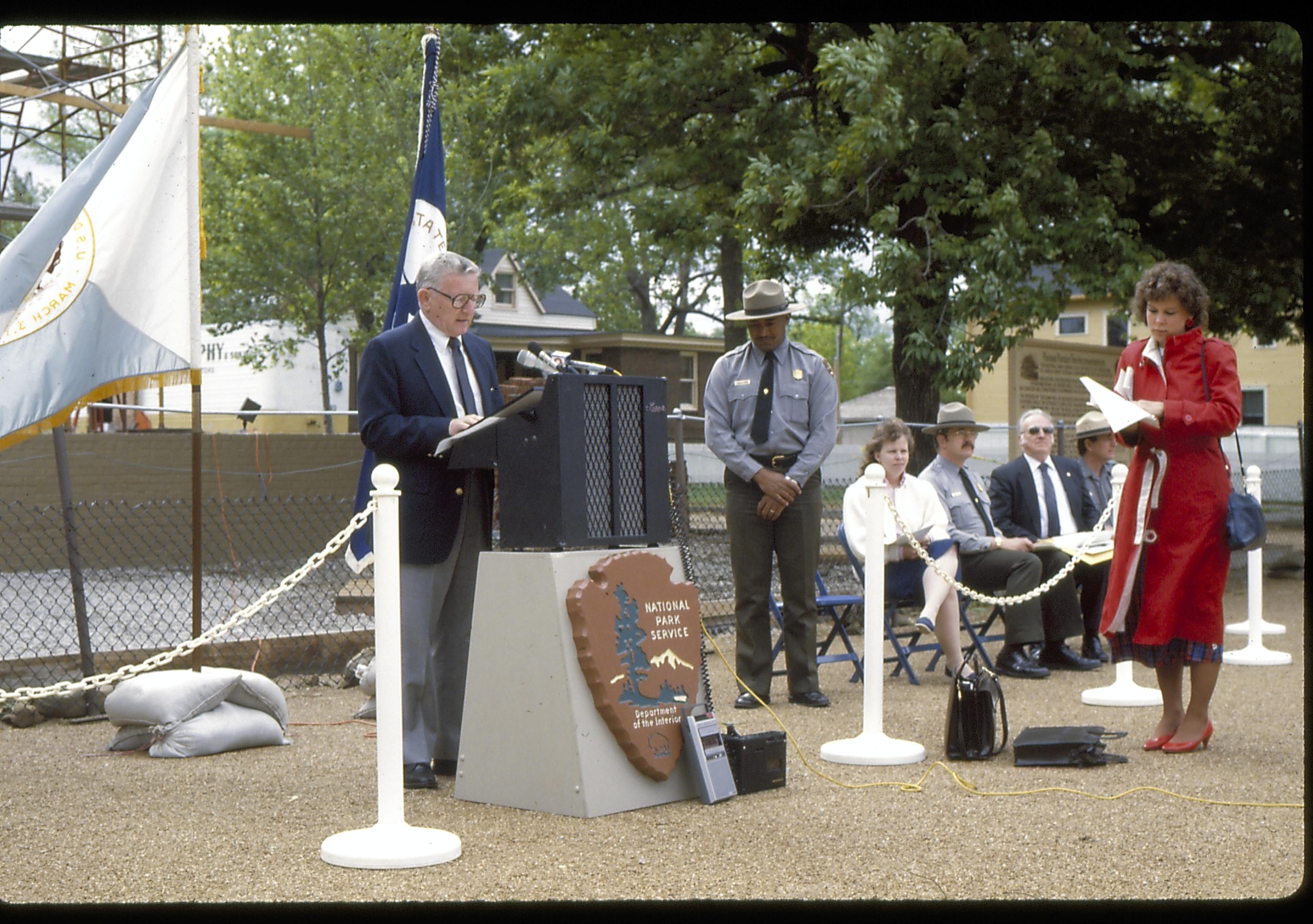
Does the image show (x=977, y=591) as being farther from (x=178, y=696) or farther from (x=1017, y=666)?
(x=178, y=696)

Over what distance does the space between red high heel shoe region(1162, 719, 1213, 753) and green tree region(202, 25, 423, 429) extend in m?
20.7

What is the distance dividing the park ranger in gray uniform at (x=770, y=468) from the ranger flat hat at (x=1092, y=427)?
296 centimetres

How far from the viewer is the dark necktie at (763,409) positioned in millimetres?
6996

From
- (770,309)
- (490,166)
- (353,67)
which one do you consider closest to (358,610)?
(770,309)

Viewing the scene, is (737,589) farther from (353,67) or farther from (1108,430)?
(353,67)

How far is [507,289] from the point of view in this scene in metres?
49.7

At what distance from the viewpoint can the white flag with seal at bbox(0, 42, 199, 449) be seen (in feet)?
17.7

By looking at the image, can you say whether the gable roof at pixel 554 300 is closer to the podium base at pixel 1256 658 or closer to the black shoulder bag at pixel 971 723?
the podium base at pixel 1256 658

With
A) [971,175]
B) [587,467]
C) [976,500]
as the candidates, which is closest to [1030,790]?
[587,467]

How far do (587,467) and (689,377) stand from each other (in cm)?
3821

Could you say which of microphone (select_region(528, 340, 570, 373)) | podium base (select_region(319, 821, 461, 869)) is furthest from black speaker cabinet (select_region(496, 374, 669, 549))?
podium base (select_region(319, 821, 461, 869))

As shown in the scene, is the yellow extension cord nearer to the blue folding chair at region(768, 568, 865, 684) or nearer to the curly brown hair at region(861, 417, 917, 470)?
the blue folding chair at region(768, 568, 865, 684)

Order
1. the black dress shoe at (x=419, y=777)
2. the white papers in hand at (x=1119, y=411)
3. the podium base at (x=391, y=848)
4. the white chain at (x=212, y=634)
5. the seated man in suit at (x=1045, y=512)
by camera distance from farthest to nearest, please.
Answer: the seated man in suit at (x=1045, y=512), the white papers in hand at (x=1119, y=411), the black dress shoe at (x=419, y=777), the white chain at (x=212, y=634), the podium base at (x=391, y=848)

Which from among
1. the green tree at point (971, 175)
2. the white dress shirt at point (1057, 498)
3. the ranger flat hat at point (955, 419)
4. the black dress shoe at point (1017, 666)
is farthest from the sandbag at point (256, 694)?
the green tree at point (971, 175)
